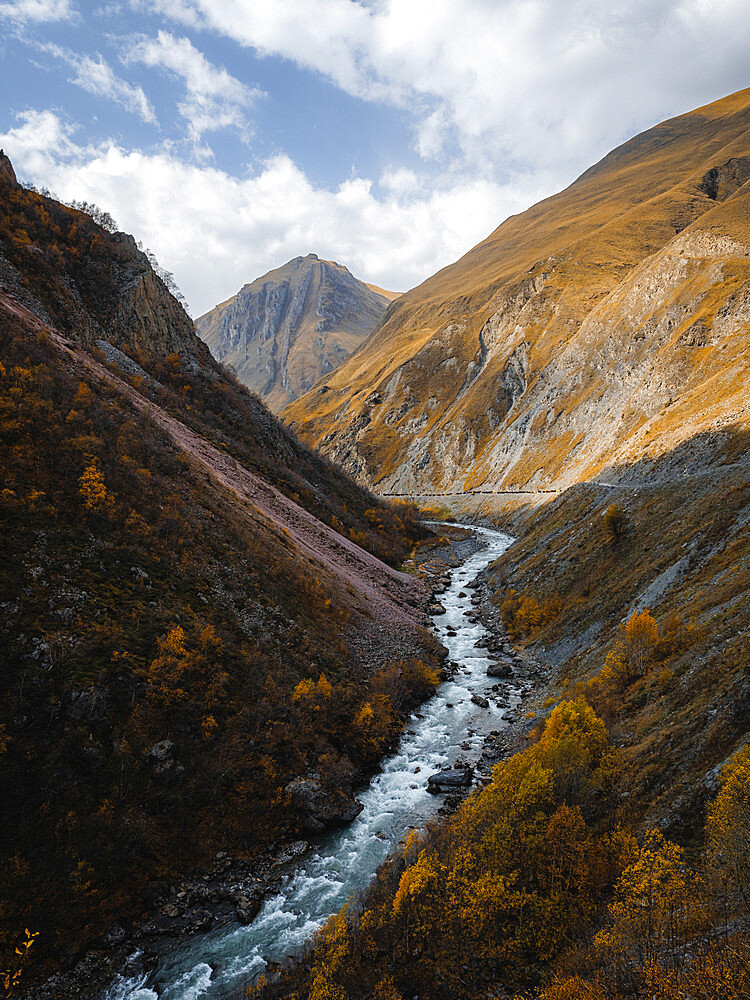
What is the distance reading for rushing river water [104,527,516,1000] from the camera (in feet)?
43.8

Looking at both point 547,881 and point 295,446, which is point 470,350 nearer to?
point 295,446

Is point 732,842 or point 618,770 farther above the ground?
point 732,842

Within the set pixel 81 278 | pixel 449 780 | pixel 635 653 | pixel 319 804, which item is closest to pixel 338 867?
pixel 319 804

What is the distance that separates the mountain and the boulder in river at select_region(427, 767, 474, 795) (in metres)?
31.2

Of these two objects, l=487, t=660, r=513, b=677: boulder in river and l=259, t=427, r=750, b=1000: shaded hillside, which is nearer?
l=259, t=427, r=750, b=1000: shaded hillside

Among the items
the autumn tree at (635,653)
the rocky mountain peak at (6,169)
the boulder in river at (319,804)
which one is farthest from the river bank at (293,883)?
the rocky mountain peak at (6,169)

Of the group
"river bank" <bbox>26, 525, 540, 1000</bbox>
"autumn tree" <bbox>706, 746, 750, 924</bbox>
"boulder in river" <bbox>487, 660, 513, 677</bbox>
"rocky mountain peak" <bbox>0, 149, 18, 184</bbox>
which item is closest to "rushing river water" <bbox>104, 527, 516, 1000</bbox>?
"river bank" <bbox>26, 525, 540, 1000</bbox>

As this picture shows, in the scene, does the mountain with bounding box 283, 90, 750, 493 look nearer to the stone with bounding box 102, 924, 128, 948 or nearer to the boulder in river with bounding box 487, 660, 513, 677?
the boulder in river with bounding box 487, 660, 513, 677

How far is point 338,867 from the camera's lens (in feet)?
57.2

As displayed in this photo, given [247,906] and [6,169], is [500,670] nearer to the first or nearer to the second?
[247,906]

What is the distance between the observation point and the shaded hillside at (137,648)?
14703mm

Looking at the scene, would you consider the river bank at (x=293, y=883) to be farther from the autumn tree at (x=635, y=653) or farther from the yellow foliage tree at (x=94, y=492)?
the yellow foliage tree at (x=94, y=492)

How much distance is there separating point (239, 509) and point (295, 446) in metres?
32.9

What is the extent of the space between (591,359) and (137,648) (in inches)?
4395
